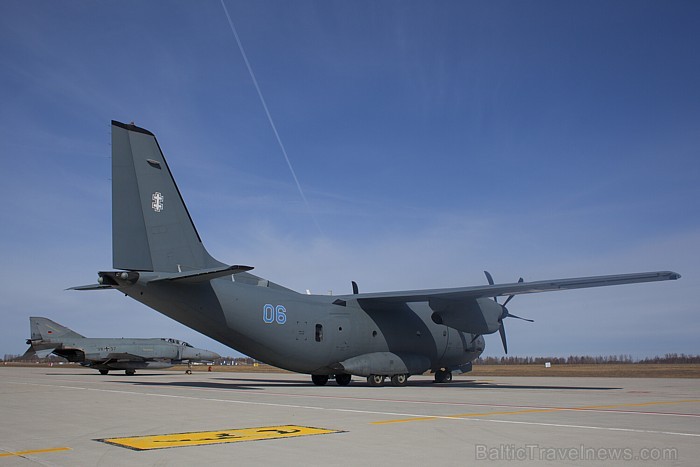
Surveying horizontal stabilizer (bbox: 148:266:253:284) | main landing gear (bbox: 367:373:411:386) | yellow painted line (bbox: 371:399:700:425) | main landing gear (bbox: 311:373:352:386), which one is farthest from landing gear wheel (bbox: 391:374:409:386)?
yellow painted line (bbox: 371:399:700:425)

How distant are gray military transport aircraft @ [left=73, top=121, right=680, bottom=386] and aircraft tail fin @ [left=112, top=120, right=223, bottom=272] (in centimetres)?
3

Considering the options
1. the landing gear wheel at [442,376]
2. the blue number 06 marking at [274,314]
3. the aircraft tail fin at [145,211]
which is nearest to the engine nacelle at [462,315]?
the landing gear wheel at [442,376]

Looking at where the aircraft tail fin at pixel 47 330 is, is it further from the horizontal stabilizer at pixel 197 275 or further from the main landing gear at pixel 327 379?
the horizontal stabilizer at pixel 197 275

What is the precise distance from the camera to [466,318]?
2552 cm

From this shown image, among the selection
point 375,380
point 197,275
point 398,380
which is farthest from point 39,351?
point 197,275

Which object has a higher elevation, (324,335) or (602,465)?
(324,335)

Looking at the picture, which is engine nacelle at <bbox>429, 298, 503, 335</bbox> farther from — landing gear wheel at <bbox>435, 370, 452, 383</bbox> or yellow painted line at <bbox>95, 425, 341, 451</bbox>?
yellow painted line at <bbox>95, 425, 341, 451</bbox>

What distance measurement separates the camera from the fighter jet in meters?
43.3

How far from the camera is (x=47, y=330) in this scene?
146 feet

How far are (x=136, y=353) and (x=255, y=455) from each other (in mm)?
40263

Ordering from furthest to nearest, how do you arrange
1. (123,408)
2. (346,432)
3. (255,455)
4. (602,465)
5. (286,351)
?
(286,351) → (123,408) → (346,432) → (255,455) → (602,465)

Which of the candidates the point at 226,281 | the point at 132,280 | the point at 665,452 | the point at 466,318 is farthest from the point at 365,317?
the point at 665,452

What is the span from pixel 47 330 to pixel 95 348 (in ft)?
14.7

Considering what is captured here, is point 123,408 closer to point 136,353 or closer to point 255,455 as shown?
point 255,455
